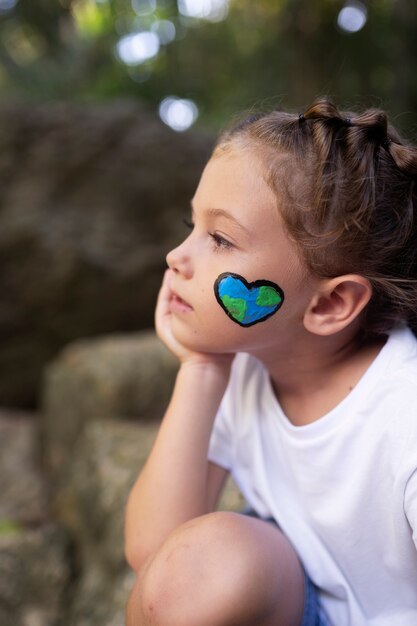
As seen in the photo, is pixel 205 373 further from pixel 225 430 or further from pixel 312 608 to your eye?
pixel 312 608

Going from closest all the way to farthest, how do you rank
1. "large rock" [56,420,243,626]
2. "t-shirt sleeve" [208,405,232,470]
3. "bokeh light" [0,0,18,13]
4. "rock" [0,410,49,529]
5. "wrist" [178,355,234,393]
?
"wrist" [178,355,234,393]
"t-shirt sleeve" [208,405,232,470]
"large rock" [56,420,243,626]
"rock" [0,410,49,529]
"bokeh light" [0,0,18,13]

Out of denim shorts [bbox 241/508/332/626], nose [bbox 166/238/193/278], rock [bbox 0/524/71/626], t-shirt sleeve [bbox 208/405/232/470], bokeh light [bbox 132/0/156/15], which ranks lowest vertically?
rock [bbox 0/524/71/626]

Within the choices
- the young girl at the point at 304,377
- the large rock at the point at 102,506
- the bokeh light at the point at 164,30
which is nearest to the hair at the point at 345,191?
the young girl at the point at 304,377

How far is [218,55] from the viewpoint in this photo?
18.7 ft

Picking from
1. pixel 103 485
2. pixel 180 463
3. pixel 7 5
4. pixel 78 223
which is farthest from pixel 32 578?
pixel 7 5

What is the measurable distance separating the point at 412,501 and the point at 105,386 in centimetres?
192

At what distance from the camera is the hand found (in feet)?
5.34

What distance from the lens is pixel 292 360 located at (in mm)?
1540

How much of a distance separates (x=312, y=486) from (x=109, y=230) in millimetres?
2660

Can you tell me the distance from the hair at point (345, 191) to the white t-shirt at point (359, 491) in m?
0.19

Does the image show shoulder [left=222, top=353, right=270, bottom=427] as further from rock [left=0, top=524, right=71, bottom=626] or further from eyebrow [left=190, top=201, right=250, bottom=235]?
rock [left=0, top=524, right=71, bottom=626]

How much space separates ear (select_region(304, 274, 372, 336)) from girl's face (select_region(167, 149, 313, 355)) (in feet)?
0.08

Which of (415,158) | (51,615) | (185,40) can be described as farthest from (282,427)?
(185,40)

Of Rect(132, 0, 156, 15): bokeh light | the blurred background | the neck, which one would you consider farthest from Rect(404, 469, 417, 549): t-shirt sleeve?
Rect(132, 0, 156, 15): bokeh light
